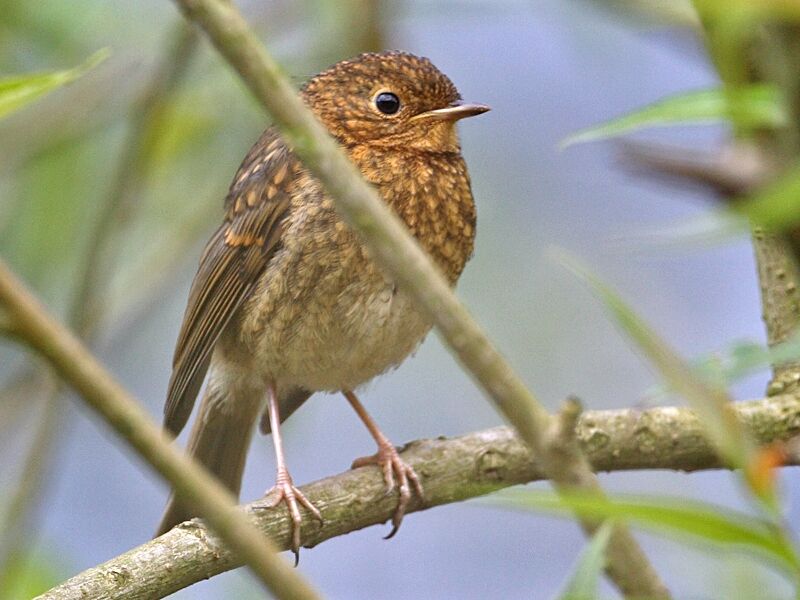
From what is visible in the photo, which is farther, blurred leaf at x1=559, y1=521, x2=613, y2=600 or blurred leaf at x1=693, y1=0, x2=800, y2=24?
blurred leaf at x1=693, y1=0, x2=800, y2=24

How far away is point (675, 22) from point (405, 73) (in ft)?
5.79

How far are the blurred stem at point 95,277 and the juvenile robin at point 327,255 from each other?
345 millimetres

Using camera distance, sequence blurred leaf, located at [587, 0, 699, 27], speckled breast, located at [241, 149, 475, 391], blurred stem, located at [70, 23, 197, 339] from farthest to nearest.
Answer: blurred stem, located at [70, 23, 197, 339] < speckled breast, located at [241, 149, 475, 391] < blurred leaf, located at [587, 0, 699, 27]

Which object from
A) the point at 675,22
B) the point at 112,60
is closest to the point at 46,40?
the point at 112,60

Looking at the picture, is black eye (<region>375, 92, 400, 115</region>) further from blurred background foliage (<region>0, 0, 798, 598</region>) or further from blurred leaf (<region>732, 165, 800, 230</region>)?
blurred leaf (<region>732, 165, 800, 230</region>)

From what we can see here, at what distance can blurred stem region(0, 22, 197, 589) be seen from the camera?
13.1 ft

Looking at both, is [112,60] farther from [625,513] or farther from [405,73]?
[625,513]

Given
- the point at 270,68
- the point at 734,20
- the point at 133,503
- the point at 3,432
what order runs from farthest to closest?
the point at 133,503 < the point at 3,432 < the point at 270,68 < the point at 734,20

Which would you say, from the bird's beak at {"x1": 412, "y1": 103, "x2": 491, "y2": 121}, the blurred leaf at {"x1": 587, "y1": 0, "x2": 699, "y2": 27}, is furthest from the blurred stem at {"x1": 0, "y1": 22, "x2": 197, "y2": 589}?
the blurred leaf at {"x1": 587, "y1": 0, "x2": 699, "y2": 27}

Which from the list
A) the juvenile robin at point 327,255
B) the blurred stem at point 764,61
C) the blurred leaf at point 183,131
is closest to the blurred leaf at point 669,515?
the blurred stem at point 764,61

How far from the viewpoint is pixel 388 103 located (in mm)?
4430

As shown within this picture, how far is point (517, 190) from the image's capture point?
23.3ft

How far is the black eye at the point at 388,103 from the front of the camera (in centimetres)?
443

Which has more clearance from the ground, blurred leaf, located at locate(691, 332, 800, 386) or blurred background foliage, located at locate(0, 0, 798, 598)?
blurred background foliage, located at locate(0, 0, 798, 598)
